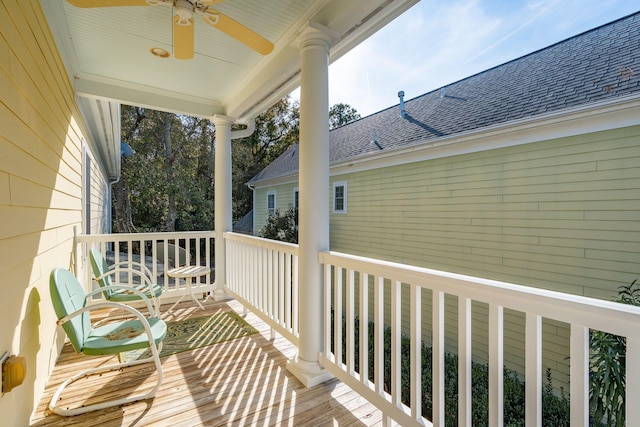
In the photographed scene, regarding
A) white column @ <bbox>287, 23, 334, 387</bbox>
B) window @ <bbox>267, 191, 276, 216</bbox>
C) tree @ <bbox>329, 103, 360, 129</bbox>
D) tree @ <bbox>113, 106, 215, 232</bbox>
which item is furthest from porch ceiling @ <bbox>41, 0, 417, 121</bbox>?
tree @ <bbox>329, 103, 360, 129</bbox>

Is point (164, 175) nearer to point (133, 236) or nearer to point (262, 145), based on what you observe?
point (262, 145)

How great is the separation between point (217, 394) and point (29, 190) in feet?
6.06

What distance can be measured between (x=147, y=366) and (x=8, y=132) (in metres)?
2.08

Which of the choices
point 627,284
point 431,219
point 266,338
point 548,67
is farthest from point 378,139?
point 266,338

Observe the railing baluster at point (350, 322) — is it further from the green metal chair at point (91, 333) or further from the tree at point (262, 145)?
the tree at point (262, 145)

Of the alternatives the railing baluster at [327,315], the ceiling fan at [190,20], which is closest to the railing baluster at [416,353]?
the railing baluster at [327,315]

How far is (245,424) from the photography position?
1.96m

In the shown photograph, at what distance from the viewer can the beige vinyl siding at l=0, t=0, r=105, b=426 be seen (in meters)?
1.54

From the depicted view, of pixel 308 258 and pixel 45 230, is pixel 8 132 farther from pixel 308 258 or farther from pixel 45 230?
pixel 308 258

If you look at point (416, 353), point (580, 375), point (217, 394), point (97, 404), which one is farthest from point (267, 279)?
point (580, 375)

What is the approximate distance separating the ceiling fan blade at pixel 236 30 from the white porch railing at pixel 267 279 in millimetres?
1640

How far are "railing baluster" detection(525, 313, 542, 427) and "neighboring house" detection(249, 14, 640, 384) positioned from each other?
3.74 metres

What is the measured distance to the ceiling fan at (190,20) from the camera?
188cm

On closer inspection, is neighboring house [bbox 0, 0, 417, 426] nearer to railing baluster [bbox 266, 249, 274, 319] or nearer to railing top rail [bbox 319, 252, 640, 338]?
railing top rail [bbox 319, 252, 640, 338]
